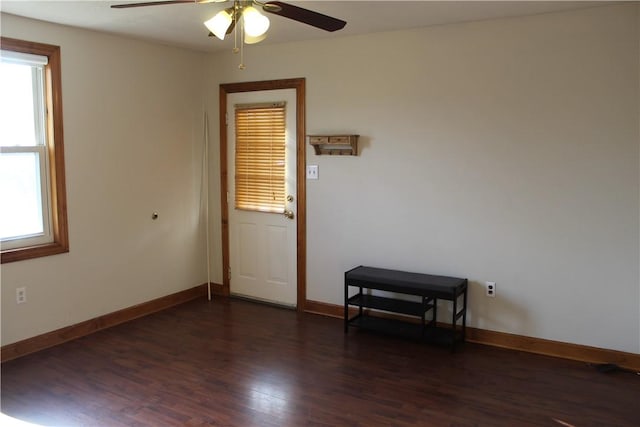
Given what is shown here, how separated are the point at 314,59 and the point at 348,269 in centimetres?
183

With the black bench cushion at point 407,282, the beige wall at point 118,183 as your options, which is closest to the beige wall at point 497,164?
the black bench cushion at point 407,282

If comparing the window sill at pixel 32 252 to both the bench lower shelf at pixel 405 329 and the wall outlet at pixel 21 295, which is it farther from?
the bench lower shelf at pixel 405 329

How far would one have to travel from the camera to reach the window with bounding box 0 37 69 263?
370 centimetres

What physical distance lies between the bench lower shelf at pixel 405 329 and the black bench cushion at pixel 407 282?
0.32 meters

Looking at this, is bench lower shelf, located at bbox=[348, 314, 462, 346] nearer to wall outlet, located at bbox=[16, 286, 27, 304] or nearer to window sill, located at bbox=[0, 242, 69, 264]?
window sill, located at bbox=[0, 242, 69, 264]

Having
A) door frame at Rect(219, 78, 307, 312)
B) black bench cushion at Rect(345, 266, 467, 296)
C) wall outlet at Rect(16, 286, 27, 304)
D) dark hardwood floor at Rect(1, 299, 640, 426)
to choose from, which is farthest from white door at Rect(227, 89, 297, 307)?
wall outlet at Rect(16, 286, 27, 304)

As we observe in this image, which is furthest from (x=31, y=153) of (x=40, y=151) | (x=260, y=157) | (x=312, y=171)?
(x=312, y=171)

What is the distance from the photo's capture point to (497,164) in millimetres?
3895

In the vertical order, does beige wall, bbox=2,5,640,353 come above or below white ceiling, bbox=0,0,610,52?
below

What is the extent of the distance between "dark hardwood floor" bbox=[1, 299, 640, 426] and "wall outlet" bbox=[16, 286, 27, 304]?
15.9 inches

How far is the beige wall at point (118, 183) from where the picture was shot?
3939 millimetres

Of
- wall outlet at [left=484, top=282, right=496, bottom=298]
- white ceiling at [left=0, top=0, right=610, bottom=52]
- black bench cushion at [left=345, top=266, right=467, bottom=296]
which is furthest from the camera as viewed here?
wall outlet at [left=484, top=282, right=496, bottom=298]

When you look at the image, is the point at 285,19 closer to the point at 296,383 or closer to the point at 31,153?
the point at 31,153

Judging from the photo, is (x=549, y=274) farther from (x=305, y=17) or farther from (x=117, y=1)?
(x=117, y=1)
